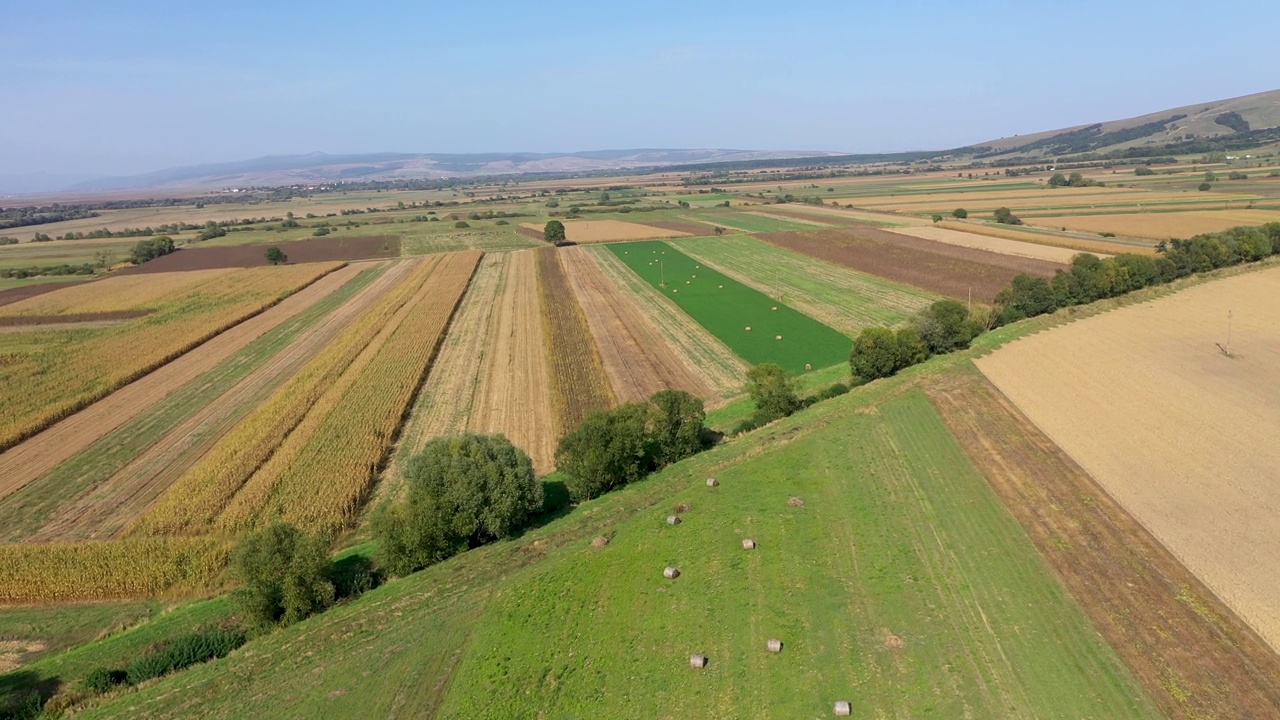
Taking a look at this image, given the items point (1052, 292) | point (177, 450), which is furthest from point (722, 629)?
point (1052, 292)

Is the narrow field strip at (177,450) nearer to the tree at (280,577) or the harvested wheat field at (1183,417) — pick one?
Answer: the tree at (280,577)

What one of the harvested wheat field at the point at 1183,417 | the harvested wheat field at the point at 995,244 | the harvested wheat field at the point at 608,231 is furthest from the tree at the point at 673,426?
the harvested wheat field at the point at 608,231

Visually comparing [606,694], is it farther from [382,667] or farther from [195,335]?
[195,335]

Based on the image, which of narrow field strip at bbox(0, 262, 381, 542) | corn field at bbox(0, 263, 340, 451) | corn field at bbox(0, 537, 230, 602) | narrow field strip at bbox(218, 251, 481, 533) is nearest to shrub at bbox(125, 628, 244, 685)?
corn field at bbox(0, 537, 230, 602)

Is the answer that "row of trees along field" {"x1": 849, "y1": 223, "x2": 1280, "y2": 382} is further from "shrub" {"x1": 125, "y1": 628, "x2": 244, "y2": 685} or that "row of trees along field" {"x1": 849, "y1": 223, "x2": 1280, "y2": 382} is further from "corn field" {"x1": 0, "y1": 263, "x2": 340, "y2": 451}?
"corn field" {"x1": 0, "y1": 263, "x2": 340, "y2": 451}

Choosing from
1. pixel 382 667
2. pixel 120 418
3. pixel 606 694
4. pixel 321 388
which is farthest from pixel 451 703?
pixel 120 418

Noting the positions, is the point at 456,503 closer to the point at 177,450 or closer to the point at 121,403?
the point at 177,450

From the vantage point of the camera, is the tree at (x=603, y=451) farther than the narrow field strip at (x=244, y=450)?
Yes
